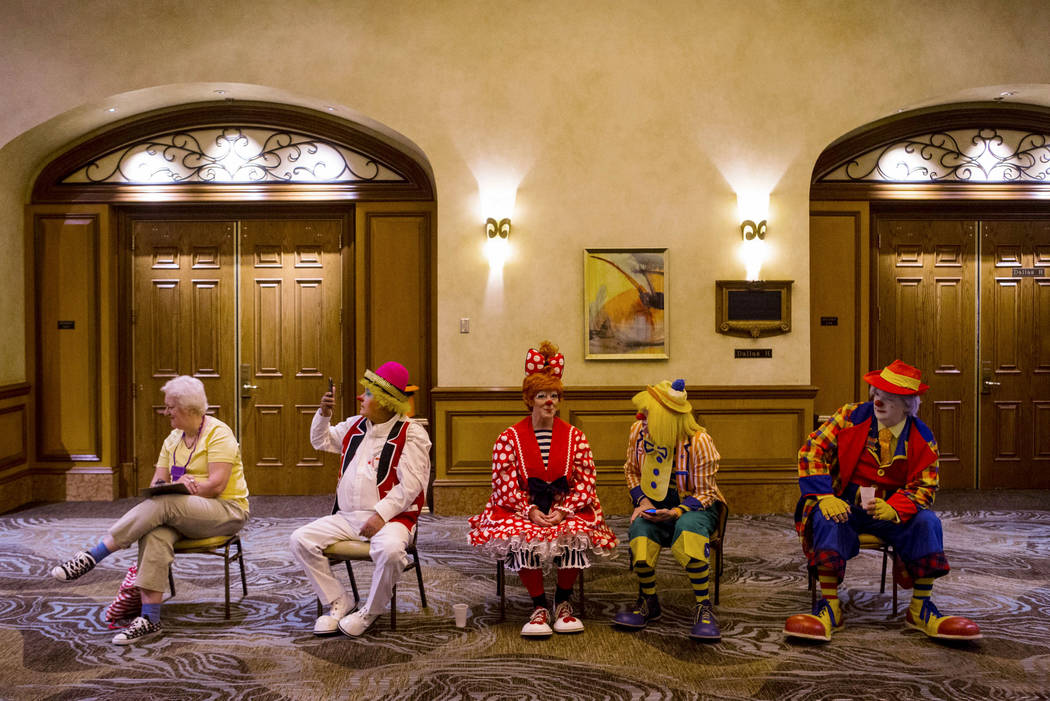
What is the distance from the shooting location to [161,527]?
12.6 ft

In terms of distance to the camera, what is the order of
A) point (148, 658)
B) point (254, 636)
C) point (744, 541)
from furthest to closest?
point (744, 541), point (254, 636), point (148, 658)

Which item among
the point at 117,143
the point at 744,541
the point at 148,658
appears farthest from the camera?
the point at 117,143

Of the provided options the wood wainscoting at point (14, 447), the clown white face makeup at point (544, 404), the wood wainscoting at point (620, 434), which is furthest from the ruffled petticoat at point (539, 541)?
the wood wainscoting at point (14, 447)

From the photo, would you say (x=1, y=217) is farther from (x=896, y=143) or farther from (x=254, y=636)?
(x=896, y=143)

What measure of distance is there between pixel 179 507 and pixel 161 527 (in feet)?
0.45

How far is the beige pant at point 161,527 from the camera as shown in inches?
148

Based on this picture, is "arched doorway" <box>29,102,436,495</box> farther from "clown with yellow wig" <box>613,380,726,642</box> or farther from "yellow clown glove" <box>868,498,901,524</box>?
"yellow clown glove" <box>868,498,901,524</box>

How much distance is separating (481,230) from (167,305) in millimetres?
2806

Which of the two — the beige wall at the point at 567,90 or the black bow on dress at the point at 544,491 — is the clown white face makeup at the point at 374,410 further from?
the beige wall at the point at 567,90

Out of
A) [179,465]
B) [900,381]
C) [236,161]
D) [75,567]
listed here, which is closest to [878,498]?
[900,381]

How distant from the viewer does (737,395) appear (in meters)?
6.19

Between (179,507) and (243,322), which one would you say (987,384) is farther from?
(179,507)

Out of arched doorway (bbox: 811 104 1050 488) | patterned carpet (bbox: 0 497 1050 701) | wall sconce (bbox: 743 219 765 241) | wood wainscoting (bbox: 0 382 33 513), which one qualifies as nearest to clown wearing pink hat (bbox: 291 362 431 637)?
patterned carpet (bbox: 0 497 1050 701)

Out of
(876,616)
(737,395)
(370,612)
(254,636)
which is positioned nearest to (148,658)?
(254,636)
